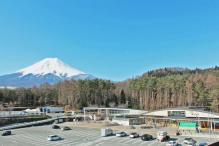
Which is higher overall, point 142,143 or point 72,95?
point 72,95

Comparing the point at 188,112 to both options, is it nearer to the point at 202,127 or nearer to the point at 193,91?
the point at 202,127

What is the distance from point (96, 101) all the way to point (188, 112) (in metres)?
38.6

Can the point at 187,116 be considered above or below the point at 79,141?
above

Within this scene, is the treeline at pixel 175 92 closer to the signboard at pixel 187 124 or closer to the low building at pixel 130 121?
the low building at pixel 130 121

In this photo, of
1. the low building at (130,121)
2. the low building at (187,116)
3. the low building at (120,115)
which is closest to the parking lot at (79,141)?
the low building at (187,116)

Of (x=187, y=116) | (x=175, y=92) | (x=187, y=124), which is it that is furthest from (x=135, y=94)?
(x=187, y=124)

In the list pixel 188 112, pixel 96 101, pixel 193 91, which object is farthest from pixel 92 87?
pixel 188 112

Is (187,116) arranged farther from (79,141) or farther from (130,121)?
(79,141)

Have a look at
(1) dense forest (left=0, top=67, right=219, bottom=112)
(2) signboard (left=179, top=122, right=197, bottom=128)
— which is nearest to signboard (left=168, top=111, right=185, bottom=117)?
(2) signboard (left=179, top=122, right=197, bottom=128)

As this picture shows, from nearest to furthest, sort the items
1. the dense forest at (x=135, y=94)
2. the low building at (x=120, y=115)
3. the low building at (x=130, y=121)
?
the low building at (x=130, y=121), the low building at (x=120, y=115), the dense forest at (x=135, y=94)

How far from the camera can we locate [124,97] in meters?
80.5

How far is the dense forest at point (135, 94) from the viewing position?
210 feet

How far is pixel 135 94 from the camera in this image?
75.6 metres

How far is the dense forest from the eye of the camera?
64.0 metres
